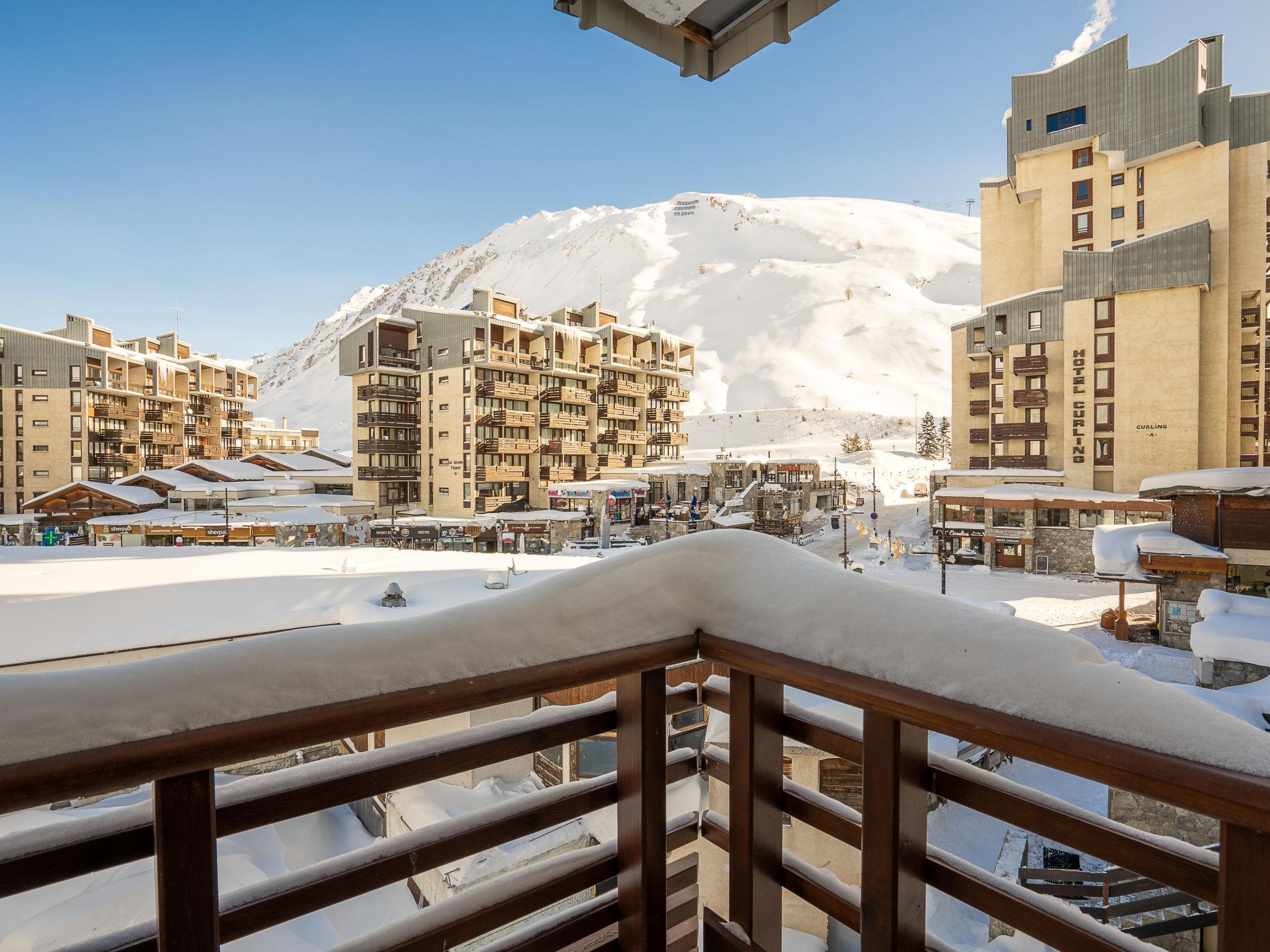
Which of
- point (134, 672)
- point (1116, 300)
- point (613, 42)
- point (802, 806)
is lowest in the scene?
point (802, 806)

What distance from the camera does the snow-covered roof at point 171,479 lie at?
26.1 meters

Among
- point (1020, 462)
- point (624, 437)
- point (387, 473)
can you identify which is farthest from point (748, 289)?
point (387, 473)

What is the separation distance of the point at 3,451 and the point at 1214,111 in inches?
2127

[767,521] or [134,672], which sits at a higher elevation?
[134,672]

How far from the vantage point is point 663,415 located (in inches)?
1448

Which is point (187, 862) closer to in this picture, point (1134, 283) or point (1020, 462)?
point (1134, 283)

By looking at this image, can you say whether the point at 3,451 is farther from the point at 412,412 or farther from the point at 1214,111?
the point at 1214,111

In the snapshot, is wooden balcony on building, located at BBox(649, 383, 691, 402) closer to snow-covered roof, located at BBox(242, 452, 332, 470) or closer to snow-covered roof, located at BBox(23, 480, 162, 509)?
snow-covered roof, located at BBox(242, 452, 332, 470)

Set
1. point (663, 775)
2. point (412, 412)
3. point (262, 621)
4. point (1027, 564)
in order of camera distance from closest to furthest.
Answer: point (663, 775)
point (262, 621)
point (1027, 564)
point (412, 412)

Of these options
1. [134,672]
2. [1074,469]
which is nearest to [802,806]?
[134,672]

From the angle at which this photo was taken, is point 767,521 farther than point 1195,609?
Yes

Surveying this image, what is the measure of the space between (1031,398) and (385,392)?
1084 inches

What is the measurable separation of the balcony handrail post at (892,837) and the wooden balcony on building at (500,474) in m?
27.1

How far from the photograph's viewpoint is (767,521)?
25828mm
